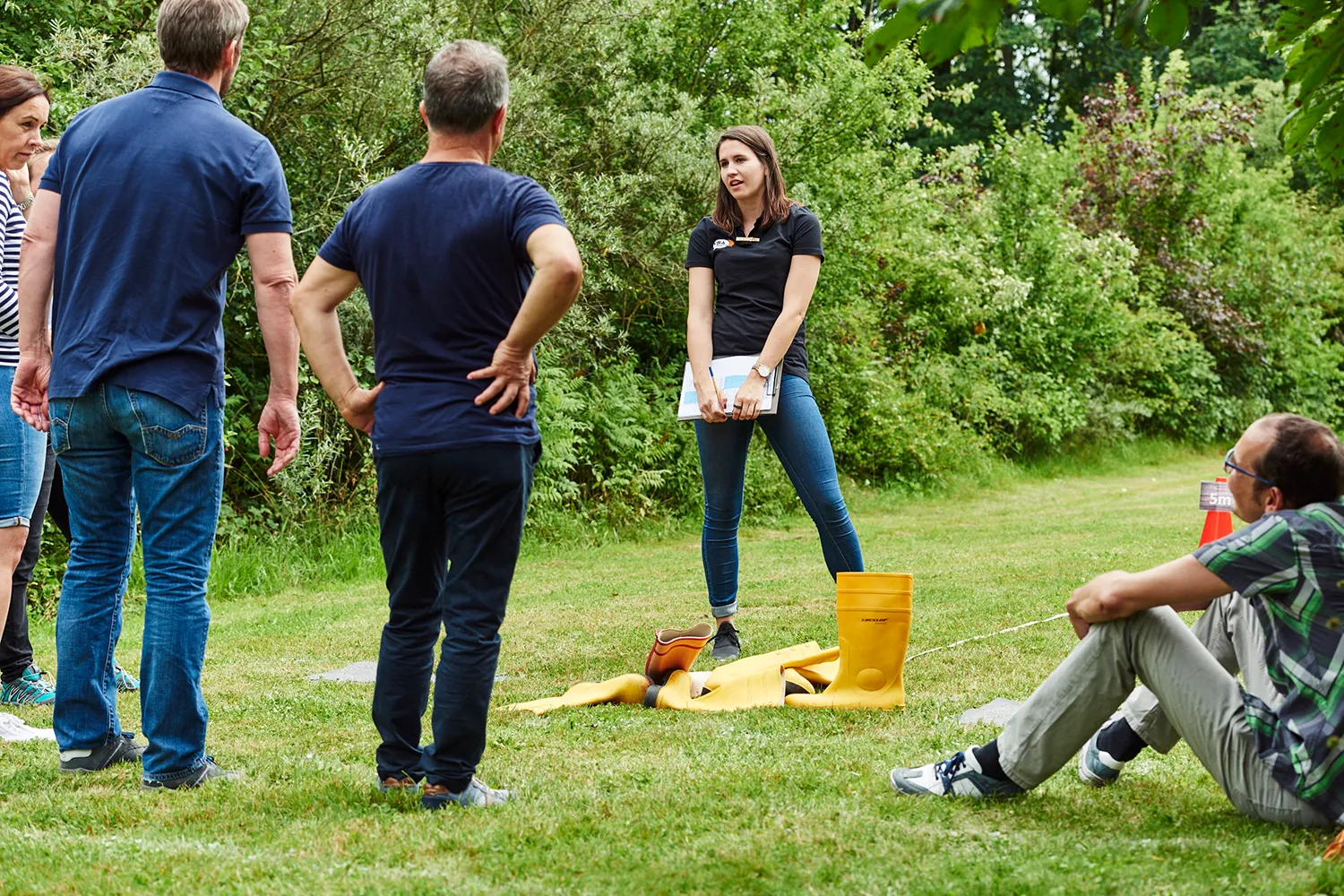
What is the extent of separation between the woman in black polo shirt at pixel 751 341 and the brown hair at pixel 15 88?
2.67 meters

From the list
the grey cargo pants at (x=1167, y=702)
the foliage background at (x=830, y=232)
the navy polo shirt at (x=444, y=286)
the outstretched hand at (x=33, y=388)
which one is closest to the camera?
the grey cargo pants at (x=1167, y=702)

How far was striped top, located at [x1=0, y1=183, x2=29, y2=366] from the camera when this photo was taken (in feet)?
14.4

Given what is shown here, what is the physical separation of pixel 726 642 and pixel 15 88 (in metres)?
3.53

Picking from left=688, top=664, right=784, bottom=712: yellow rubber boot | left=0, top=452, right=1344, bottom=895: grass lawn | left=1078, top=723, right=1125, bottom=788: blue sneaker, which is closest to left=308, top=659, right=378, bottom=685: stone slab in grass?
left=0, top=452, right=1344, bottom=895: grass lawn

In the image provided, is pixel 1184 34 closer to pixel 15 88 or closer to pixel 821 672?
pixel 821 672

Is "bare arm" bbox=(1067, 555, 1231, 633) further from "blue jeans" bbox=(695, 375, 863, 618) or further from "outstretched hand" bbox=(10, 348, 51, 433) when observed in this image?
"outstretched hand" bbox=(10, 348, 51, 433)

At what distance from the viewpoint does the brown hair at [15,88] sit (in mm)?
4418

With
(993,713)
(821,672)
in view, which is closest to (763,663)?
(821,672)

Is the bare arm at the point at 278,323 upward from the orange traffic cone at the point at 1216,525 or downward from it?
upward

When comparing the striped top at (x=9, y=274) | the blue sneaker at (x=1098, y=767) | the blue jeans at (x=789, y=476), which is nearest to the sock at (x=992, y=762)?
the blue sneaker at (x=1098, y=767)

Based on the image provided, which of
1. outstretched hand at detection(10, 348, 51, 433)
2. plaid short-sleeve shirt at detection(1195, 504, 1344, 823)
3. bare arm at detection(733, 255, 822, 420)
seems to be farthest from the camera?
bare arm at detection(733, 255, 822, 420)

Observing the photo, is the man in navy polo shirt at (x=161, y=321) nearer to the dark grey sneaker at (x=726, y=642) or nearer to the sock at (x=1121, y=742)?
the sock at (x=1121, y=742)

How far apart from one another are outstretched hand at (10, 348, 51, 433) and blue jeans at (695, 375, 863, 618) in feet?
8.54

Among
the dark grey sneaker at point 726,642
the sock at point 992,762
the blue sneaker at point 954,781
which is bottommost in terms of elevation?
the dark grey sneaker at point 726,642
